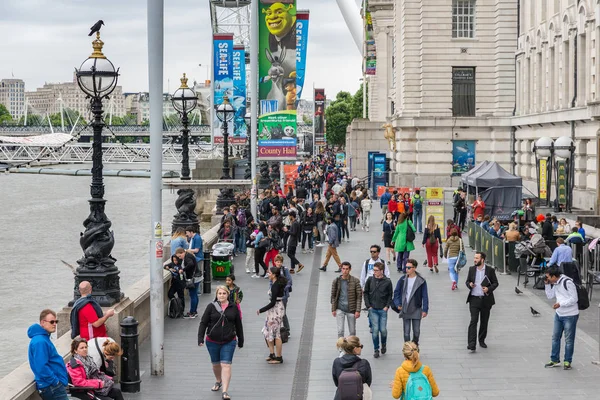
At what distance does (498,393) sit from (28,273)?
30.5 meters

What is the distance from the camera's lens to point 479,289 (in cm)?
1647

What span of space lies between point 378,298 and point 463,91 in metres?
38.8

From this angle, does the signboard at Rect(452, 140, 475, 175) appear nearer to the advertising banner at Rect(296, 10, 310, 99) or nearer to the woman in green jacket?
the advertising banner at Rect(296, 10, 310, 99)

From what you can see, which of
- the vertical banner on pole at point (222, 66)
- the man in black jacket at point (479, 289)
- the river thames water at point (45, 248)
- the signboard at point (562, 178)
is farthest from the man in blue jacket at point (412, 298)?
the vertical banner on pole at point (222, 66)

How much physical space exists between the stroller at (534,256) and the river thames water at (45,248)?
11.8m

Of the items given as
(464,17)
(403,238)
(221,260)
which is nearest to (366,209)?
(403,238)

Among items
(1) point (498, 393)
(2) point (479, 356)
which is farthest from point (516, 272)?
(1) point (498, 393)

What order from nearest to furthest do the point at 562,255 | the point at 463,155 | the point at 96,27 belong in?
the point at 96,27 → the point at 562,255 → the point at 463,155

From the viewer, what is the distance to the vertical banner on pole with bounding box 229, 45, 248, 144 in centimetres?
4519

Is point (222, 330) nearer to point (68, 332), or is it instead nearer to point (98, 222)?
point (68, 332)

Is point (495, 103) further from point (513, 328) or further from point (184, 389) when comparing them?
point (184, 389)

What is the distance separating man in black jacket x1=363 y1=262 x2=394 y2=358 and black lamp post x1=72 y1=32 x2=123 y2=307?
3886 millimetres

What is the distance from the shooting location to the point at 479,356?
1631cm

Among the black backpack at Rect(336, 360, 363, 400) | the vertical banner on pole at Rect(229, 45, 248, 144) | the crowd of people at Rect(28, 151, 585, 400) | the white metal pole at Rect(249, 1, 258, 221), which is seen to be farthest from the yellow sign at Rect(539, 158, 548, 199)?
the black backpack at Rect(336, 360, 363, 400)
